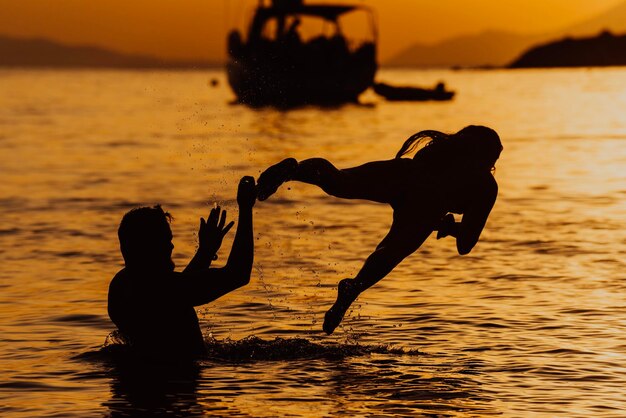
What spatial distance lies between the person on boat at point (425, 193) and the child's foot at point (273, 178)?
2.21ft

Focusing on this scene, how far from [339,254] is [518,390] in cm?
826

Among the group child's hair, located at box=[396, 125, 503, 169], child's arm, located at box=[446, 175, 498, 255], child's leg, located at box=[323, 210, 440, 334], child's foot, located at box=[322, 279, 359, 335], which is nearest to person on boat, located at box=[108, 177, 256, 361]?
child's foot, located at box=[322, 279, 359, 335]

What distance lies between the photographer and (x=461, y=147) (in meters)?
9.04

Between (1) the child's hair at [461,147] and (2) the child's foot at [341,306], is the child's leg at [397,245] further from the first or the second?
(1) the child's hair at [461,147]

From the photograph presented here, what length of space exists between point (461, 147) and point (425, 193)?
483 millimetres

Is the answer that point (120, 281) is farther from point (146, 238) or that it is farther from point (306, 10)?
point (306, 10)

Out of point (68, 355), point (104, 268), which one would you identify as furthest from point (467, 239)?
point (104, 268)

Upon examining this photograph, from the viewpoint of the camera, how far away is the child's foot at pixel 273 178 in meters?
7.90

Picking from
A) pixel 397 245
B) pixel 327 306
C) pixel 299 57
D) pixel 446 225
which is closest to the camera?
pixel 397 245

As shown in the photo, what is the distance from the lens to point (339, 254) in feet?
56.1

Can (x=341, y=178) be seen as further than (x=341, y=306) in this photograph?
No

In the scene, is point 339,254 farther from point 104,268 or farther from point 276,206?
point 276,206

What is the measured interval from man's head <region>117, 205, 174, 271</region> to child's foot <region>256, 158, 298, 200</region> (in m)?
0.81

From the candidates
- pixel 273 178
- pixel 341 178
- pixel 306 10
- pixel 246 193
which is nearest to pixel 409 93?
pixel 306 10
